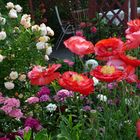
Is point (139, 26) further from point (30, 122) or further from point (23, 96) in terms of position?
point (23, 96)

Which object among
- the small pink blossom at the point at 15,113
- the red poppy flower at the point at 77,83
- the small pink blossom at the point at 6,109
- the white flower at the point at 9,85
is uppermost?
the red poppy flower at the point at 77,83

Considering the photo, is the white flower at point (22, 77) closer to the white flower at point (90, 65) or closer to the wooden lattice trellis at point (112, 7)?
the white flower at point (90, 65)

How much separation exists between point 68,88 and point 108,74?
0.17 m

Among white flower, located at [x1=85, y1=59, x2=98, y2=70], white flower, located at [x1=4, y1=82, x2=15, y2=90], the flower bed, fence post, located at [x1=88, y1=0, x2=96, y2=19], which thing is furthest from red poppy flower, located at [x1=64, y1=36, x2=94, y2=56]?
fence post, located at [x1=88, y1=0, x2=96, y2=19]

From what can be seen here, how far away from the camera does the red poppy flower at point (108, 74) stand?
6.07 feet

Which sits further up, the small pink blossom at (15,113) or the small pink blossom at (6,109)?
the small pink blossom at (6,109)

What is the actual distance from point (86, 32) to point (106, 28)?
14.5 inches

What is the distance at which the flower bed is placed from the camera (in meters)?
1.99

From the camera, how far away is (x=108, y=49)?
2029mm

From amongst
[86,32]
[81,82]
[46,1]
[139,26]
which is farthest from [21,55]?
[46,1]

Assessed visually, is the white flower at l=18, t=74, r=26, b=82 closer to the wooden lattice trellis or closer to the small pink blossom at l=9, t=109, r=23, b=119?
the small pink blossom at l=9, t=109, r=23, b=119

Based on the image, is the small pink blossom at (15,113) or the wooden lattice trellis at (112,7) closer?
the small pink blossom at (15,113)

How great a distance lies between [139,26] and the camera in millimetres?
2240

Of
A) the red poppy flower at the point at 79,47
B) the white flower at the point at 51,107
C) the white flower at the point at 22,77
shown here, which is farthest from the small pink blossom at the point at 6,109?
the red poppy flower at the point at 79,47
